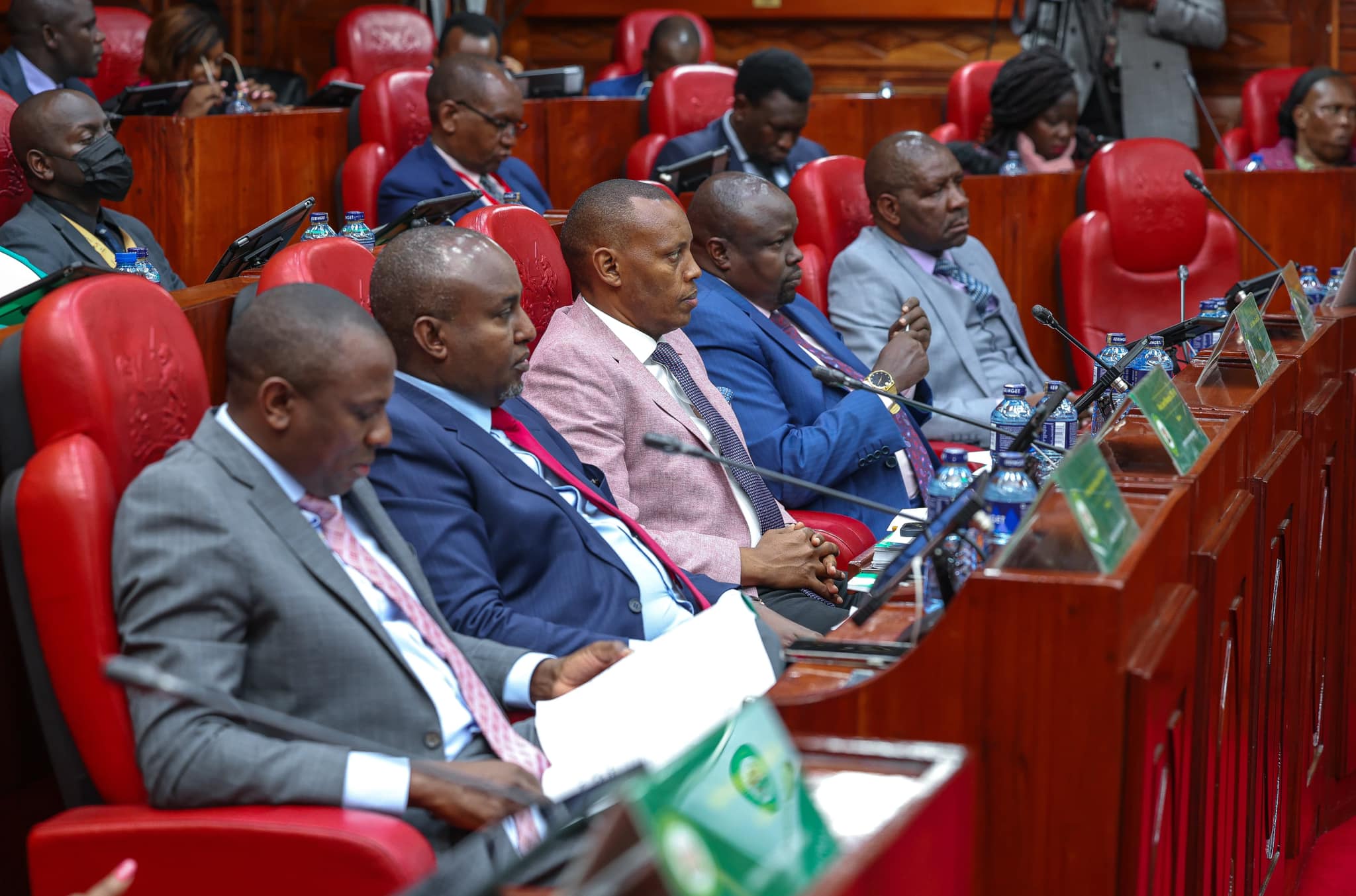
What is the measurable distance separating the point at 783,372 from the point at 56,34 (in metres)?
2.69

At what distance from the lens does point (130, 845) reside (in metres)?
1.32

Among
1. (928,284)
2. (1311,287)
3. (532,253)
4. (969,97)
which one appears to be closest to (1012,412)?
(532,253)

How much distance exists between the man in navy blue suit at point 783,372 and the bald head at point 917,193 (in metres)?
0.52

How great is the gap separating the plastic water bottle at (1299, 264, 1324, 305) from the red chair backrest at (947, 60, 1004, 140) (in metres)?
2.32

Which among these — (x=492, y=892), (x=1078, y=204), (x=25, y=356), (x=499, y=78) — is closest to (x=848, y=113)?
(x=1078, y=204)

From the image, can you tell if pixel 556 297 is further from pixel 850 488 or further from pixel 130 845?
pixel 130 845

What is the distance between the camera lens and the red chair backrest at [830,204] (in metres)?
3.61

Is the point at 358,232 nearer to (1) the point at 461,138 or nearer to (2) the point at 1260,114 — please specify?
(1) the point at 461,138

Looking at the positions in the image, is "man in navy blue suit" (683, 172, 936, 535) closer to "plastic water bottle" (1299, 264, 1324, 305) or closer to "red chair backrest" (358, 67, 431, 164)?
"plastic water bottle" (1299, 264, 1324, 305)

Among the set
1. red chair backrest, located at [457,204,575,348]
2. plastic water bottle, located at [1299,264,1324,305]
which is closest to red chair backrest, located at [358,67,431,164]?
red chair backrest, located at [457,204,575,348]

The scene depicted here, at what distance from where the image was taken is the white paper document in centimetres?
156

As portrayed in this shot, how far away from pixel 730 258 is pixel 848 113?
8.80 ft

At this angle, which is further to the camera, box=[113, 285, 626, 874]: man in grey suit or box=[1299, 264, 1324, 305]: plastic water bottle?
box=[1299, 264, 1324, 305]: plastic water bottle

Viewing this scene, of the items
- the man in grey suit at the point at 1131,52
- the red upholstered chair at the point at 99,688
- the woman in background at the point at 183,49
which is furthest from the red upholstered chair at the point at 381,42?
the red upholstered chair at the point at 99,688
